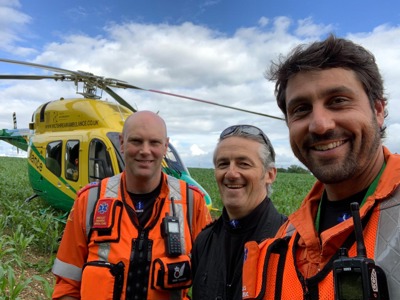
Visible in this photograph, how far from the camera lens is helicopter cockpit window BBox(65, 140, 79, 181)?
7656 mm

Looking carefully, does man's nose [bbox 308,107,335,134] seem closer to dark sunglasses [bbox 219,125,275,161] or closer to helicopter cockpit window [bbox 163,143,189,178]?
dark sunglasses [bbox 219,125,275,161]

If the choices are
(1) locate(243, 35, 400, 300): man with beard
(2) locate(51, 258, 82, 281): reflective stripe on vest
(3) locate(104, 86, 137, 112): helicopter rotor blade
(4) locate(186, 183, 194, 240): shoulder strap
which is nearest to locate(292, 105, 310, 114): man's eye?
(1) locate(243, 35, 400, 300): man with beard

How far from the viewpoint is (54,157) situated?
826cm

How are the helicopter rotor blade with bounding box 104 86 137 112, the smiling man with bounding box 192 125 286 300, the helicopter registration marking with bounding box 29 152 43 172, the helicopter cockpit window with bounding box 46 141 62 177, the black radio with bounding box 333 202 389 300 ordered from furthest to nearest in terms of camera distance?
1. the helicopter registration marking with bounding box 29 152 43 172
2. the helicopter cockpit window with bounding box 46 141 62 177
3. the helicopter rotor blade with bounding box 104 86 137 112
4. the smiling man with bounding box 192 125 286 300
5. the black radio with bounding box 333 202 389 300

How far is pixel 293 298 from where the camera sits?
1.27m

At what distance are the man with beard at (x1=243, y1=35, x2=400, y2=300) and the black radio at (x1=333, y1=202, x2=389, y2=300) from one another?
0.07 metres

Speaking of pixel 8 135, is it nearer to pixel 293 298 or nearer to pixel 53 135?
pixel 53 135

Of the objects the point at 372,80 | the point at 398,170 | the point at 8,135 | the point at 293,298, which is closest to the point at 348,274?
the point at 293,298

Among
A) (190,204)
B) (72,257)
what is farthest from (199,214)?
(72,257)

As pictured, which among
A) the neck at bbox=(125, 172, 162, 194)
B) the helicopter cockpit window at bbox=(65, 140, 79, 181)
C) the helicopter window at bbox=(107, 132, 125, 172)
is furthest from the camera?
the helicopter cockpit window at bbox=(65, 140, 79, 181)

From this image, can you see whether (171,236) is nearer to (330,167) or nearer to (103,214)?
(103,214)

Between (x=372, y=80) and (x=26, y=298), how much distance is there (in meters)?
5.31

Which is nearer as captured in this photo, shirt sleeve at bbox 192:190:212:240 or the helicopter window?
shirt sleeve at bbox 192:190:212:240

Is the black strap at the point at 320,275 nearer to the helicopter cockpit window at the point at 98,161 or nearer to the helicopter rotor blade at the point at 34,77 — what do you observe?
the helicopter cockpit window at the point at 98,161
